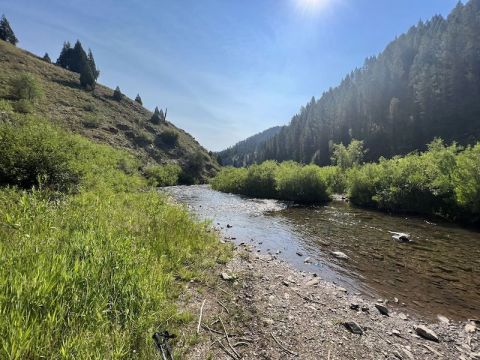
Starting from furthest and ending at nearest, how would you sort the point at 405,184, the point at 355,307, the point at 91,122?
the point at 91,122
the point at 405,184
the point at 355,307

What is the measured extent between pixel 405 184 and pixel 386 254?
692 inches

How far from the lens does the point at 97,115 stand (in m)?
78.2

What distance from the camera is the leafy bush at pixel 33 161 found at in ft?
39.5

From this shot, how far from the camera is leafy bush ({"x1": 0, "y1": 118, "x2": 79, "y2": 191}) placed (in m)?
12.0

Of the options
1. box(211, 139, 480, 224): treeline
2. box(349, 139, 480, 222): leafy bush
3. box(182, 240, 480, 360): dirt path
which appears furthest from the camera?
box(211, 139, 480, 224): treeline

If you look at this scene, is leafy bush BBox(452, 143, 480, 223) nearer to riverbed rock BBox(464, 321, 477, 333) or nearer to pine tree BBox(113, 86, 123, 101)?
riverbed rock BBox(464, 321, 477, 333)

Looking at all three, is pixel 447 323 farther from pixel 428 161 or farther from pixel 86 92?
pixel 86 92

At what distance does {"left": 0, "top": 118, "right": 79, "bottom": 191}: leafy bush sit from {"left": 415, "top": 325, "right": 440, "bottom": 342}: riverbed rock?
14260 mm

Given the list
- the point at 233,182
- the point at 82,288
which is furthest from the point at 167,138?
the point at 82,288

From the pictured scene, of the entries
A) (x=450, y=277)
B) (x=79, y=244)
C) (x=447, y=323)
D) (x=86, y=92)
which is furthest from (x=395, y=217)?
(x=86, y=92)

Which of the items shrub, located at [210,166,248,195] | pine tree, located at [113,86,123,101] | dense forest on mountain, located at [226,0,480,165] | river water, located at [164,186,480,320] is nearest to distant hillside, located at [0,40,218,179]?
pine tree, located at [113,86,123,101]

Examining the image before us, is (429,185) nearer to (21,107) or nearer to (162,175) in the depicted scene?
(162,175)

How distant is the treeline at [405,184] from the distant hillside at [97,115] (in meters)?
45.0

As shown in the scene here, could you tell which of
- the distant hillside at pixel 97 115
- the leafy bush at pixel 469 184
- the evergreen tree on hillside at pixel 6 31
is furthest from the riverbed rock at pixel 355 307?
the evergreen tree on hillside at pixel 6 31
